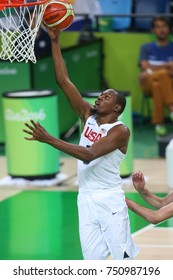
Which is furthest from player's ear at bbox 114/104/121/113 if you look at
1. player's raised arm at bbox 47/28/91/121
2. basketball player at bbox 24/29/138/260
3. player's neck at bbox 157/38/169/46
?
player's neck at bbox 157/38/169/46

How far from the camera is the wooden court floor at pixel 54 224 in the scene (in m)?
10.4

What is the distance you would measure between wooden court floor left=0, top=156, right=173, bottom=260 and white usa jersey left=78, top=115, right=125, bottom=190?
1915 mm

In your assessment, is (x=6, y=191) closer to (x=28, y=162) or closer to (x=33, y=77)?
(x=28, y=162)

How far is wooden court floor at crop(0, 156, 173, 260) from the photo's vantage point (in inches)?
410

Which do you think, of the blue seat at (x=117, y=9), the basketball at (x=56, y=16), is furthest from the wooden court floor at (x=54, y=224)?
the blue seat at (x=117, y=9)

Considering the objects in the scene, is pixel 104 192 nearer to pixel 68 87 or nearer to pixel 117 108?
pixel 117 108

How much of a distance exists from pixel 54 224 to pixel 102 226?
3169 millimetres

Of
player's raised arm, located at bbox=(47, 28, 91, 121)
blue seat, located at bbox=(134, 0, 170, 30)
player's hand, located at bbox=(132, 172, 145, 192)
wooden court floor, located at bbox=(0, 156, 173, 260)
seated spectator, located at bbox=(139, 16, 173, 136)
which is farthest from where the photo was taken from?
blue seat, located at bbox=(134, 0, 170, 30)

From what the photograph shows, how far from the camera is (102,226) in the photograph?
8.42 metres

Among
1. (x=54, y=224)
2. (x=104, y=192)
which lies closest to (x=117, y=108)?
(x=104, y=192)

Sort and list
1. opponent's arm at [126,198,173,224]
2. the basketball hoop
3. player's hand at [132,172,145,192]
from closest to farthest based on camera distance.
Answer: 1. opponent's arm at [126,198,173,224]
2. player's hand at [132,172,145,192]
3. the basketball hoop

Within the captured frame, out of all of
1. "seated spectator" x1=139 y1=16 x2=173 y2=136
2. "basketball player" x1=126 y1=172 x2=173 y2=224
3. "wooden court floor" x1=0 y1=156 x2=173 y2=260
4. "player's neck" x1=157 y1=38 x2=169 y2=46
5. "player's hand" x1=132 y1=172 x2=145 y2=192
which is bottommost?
"wooden court floor" x1=0 y1=156 x2=173 y2=260

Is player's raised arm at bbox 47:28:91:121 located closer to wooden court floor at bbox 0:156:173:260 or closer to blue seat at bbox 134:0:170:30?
wooden court floor at bbox 0:156:173:260
